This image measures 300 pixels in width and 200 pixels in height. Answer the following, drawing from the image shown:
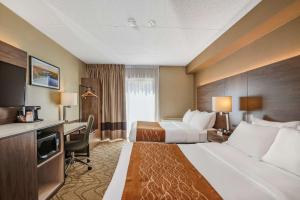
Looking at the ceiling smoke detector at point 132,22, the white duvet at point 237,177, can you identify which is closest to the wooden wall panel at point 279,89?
the white duvet at point 237,177

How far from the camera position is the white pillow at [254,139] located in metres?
1.80

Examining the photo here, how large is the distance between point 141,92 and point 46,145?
385 centimetres

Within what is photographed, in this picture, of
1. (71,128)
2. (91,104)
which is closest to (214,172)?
(71,128)

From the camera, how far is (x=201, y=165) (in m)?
1.69

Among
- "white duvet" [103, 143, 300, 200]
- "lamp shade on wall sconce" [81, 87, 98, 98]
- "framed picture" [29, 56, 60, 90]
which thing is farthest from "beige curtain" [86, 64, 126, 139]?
"white duvet" [103, 143, 300, 200]

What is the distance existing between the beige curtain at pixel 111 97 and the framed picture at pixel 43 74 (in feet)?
6.49

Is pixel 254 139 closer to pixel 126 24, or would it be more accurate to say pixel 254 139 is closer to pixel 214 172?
pixel 214 172

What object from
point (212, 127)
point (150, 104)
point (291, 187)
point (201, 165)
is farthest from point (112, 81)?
point (291, 187)

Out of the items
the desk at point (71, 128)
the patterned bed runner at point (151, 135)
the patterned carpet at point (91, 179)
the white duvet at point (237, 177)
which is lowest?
the patterned carpet at point (91, 179)

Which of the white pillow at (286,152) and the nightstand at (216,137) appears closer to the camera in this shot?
the white pillow at (286,152)

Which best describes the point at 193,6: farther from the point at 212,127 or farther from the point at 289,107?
the point at 212,127

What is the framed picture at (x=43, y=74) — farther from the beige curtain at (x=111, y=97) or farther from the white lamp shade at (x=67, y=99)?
the beige curtain at (x=111, y=97)

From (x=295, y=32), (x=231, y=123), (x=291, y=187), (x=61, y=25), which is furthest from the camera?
(x=231, y=123)

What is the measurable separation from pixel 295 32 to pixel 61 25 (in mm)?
3218
